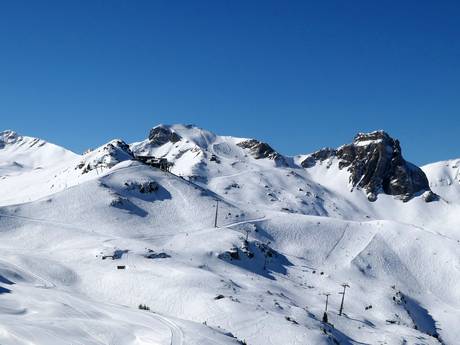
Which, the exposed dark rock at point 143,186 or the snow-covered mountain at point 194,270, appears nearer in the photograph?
the snow-covered mountain at point 194,270

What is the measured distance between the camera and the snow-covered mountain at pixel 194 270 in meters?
32.7

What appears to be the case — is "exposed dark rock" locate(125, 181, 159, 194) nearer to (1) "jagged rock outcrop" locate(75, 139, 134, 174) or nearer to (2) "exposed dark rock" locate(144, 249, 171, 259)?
(1) "jagged rock outcrop" locate(75, 139, 134, 174)

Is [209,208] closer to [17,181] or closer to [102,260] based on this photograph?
[102,260]

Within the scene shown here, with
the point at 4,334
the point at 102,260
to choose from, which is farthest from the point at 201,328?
the point at 102,260

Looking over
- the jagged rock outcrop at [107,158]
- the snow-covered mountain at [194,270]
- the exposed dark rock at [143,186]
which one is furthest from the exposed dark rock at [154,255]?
the jagged rock outcrop at [107,158]

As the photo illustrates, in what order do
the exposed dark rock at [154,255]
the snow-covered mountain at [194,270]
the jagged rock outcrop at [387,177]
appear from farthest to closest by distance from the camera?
the jagged rock outcrop at [387,177] < the exposed dark rock at [154,255] < the snow-covered mountain at [194,270]

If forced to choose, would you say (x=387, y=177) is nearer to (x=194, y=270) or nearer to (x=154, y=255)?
(x=154, y=255)

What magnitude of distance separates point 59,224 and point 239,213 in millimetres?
37751

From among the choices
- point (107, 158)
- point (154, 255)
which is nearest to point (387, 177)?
point (107, 158)

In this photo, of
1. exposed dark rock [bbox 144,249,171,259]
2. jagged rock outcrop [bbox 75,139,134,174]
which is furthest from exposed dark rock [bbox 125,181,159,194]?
exposed dark rock [bbox 144,249,171,259]

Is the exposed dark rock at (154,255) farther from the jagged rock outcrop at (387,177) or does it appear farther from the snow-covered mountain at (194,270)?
the jagged rock outcrop at (387,177)

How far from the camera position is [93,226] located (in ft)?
275

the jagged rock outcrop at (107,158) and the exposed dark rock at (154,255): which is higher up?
the jagged rock outcrop at (107,158)

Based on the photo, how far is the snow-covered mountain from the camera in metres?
32.7
